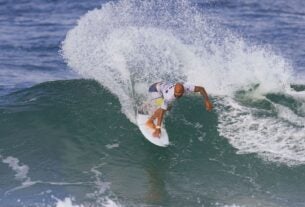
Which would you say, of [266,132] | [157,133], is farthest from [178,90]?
[266,132]

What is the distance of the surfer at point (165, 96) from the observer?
40.1 feet

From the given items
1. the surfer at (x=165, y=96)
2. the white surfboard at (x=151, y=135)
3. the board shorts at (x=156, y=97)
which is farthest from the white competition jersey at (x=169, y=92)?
the white surfboard at (x=151, y=135)

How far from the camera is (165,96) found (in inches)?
496

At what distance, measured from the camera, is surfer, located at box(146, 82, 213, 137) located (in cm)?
1223

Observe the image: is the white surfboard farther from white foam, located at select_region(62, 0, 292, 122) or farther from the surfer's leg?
white foam, located at select_region(62, 0, 292, 122)

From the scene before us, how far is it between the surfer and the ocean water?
2.09 ft

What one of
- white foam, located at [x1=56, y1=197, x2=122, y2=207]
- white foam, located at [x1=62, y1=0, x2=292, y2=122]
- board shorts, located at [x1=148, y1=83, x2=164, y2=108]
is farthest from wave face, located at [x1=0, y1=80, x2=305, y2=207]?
board shorts, located at [x1=148, y1=83, x2=164, y2=108]

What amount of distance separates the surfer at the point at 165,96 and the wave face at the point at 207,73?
118 cm

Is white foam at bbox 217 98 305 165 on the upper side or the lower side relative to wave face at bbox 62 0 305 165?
lower

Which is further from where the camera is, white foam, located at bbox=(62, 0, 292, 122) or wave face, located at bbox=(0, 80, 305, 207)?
white foam, located at bbox=(62, 0, 292, 122)

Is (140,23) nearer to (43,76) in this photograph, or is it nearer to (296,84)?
(43,76)

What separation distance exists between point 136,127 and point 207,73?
3.27 m

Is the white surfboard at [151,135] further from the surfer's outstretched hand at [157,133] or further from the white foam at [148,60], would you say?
the white foam at [148,60]

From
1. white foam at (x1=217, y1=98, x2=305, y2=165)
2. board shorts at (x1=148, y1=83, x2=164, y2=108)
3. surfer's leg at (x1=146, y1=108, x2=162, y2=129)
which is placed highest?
board shorts at (x1=148, y1=83, x2=164, y2=108)
